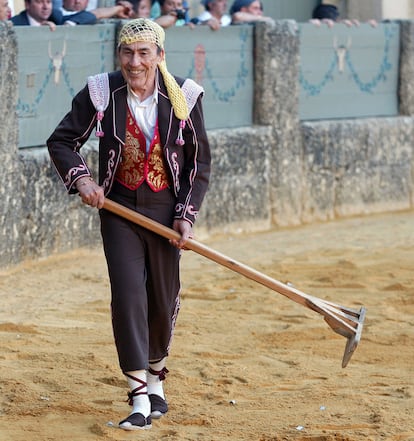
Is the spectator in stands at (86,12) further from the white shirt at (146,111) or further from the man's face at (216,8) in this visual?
the white shirt at (146,111)

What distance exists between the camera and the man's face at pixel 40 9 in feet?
29.9

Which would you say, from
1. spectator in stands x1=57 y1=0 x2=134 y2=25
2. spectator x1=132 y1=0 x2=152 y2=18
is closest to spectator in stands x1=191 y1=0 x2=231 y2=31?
spectator x1=132 y1=0 x2=152 y2=18

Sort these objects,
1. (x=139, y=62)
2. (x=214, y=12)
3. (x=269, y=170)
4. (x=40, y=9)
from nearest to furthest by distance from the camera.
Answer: (x=139, y=62), (x=40, y=9), (x=269, y=170), (x=214, y=12)

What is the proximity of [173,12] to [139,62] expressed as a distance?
5.31 meters

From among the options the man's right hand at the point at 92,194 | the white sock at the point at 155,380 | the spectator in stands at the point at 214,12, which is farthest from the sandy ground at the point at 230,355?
the spectator in stands at the point at 214,12

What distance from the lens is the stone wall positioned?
8.42m

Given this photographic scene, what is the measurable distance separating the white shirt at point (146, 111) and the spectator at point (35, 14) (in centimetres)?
415

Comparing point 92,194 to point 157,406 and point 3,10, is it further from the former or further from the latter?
point 3,10

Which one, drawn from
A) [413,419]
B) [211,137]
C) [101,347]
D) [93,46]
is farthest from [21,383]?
[211,137]

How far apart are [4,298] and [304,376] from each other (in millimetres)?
2435

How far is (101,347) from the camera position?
21.2 ft

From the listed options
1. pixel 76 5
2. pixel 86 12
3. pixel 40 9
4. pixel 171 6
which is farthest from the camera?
pixel 171 6

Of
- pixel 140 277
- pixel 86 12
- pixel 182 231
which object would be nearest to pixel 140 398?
pixel 140 277

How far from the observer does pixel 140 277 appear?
5082mm
